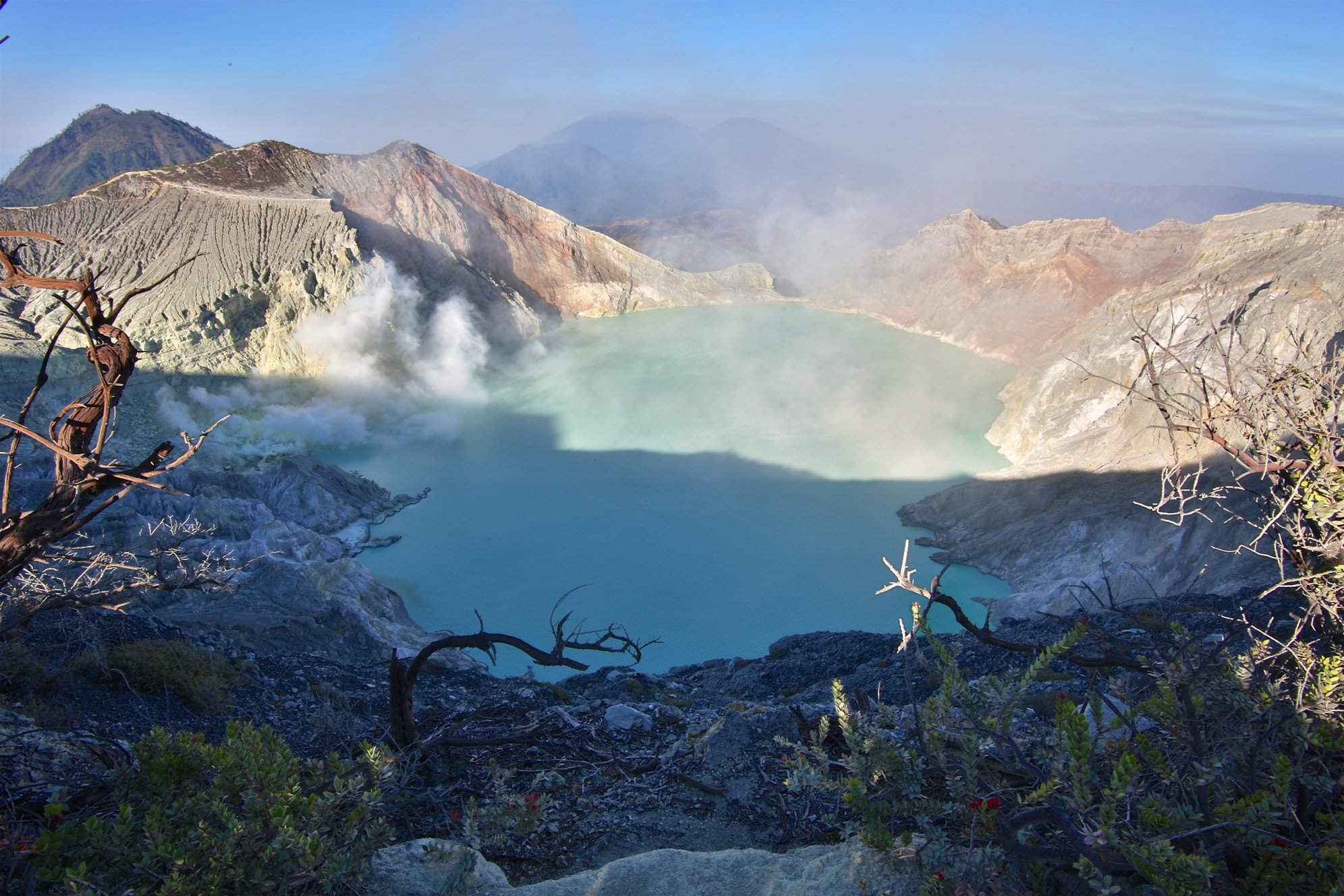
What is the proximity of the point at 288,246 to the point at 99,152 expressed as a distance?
196ft

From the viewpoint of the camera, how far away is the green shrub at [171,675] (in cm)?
583

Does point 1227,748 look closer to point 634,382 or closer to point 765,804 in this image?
point 765,804

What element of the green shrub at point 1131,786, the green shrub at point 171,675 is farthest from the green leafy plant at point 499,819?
the green shrub at point 171,675

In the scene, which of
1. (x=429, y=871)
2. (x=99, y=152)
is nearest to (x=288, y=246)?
(x=429, y=871)

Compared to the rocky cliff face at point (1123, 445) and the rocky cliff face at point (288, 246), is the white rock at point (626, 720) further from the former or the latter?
the rocky cliff face at point (288, 246)

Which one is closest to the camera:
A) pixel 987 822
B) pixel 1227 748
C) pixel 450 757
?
pixel 987 822

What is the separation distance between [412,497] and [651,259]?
932 inches

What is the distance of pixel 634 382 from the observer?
1112 inches

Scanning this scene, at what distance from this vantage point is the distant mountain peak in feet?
208

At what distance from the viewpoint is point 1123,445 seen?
1638 cm

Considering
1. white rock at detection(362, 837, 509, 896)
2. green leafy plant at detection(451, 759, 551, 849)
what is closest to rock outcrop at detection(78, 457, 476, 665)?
green leafy plant at detection(451, 759, 551, 849)

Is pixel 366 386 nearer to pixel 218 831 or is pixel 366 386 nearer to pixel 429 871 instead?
pixel 429 871

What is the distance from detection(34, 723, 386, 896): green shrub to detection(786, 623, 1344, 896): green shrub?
1851mm

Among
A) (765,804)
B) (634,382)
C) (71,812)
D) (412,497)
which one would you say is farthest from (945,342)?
(71,812)
